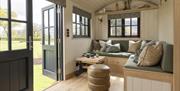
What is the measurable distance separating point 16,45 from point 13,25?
313 millimetres

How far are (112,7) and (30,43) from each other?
365 cm

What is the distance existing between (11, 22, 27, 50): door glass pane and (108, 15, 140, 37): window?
3.59m

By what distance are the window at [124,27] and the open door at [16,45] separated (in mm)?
3512

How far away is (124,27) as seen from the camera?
5.39 meters

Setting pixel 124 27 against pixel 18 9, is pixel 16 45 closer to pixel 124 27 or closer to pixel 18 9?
pixel 18 9

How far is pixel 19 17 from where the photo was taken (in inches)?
95.2

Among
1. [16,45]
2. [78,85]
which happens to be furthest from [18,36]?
[78,85]

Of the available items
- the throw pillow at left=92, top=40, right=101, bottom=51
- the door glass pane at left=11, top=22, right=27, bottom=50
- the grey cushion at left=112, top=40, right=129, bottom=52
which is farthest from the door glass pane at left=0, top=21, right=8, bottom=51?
the grey cushion at left=112, top=40, right=129, bottom=52

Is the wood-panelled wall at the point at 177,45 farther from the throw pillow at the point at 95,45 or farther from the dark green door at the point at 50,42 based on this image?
the throw pillow at the point at 95,45

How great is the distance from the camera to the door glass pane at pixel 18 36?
2.34 metres

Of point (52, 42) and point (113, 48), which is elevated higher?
point (52, 42)

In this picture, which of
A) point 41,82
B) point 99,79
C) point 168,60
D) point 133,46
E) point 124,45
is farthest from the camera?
point 124,45

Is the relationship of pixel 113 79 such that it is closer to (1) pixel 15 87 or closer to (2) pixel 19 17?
(1) pixel 15 87

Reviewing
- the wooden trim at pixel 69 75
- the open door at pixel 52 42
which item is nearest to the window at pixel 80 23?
the open door at pixel 52 42
